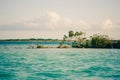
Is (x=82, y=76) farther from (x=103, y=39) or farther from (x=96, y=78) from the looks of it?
(x=103, y=39)

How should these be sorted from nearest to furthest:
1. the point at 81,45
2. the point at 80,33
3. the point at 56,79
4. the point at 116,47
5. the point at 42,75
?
the point at 56,79
the point at 42,75
the point at 116,47
the point at 81,45
the point at 80,33

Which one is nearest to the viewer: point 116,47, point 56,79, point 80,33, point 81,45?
point 56,79

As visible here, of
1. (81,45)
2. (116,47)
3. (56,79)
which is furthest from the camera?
(81,45)

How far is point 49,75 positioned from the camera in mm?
22328

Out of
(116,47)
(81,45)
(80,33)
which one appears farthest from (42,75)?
(80,33)

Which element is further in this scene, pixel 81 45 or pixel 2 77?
pixel 81 45

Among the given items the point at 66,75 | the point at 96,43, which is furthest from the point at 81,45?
the point at 66,75

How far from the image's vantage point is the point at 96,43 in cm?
6738

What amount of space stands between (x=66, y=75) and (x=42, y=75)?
2018mm

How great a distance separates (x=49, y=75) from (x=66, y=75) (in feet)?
4.73

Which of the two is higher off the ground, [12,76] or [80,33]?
[80,33]

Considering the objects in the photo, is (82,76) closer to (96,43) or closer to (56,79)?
(56,79)

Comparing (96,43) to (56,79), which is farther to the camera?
(96,43)

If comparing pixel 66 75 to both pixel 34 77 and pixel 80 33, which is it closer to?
pixel 34 77
